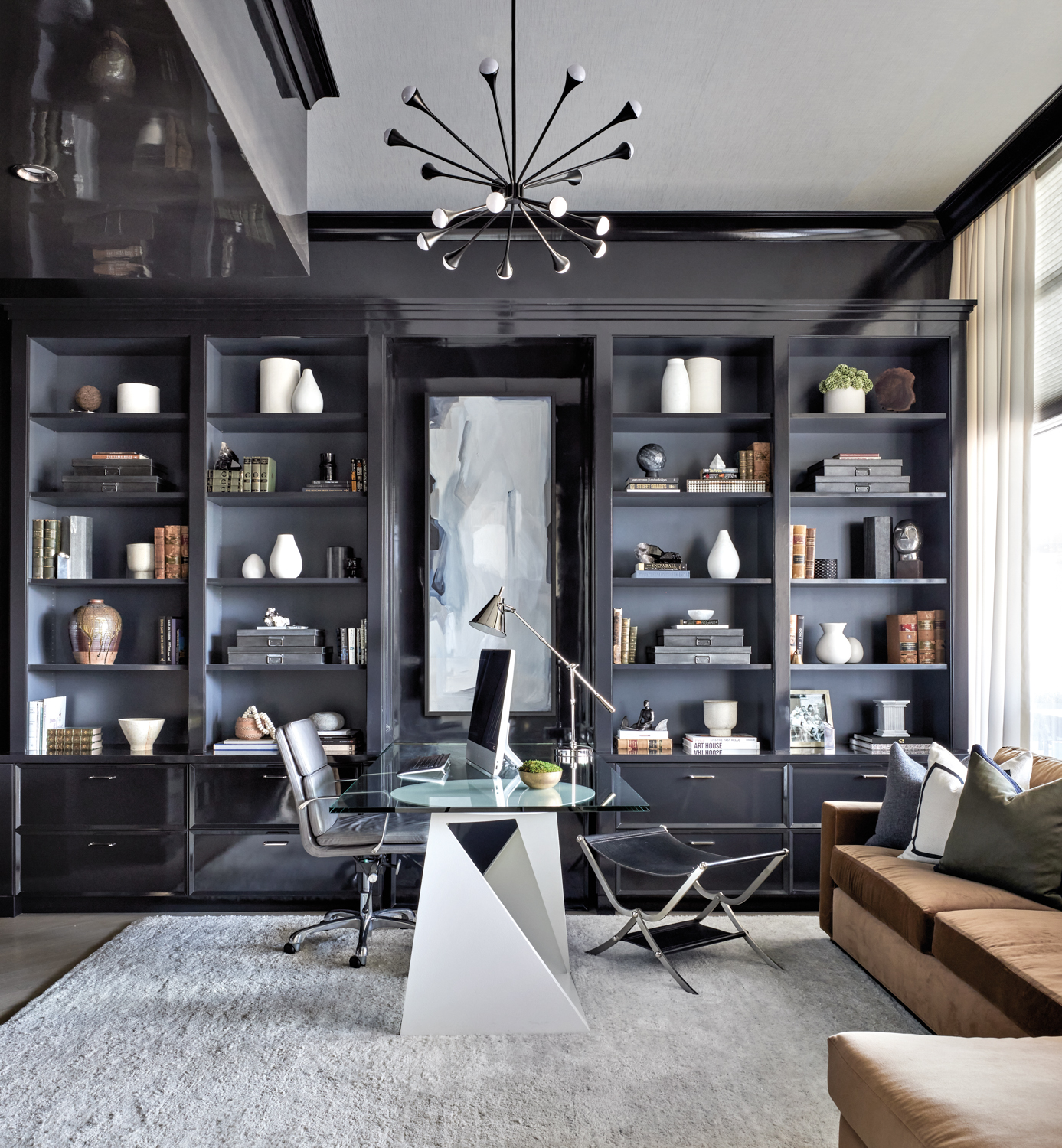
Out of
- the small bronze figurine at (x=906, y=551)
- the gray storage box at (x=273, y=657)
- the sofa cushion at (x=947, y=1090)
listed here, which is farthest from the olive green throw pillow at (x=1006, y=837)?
the gray storage box at (x=273, y=657)

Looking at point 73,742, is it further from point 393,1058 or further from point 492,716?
point 393,1058

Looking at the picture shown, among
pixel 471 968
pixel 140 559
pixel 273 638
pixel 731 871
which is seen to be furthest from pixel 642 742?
pixel 140 559

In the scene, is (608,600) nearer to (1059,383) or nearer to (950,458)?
(950,458)

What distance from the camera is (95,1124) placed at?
2246mm

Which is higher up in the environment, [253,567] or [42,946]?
[253,567]

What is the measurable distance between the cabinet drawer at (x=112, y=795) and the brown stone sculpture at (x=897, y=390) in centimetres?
373

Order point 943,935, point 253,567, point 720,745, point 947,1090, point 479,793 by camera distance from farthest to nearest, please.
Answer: point 253,567
point 720,745
point 479,793
point 943,935
point 947,1090

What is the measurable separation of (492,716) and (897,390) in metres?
2.57

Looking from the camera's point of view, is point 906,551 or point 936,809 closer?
point 936,809

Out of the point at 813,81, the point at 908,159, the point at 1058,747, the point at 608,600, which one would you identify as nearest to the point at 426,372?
→ the point at 608,600

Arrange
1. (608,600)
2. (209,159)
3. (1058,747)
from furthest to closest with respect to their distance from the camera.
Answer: (608,600)
(1058,747)
(209,159)

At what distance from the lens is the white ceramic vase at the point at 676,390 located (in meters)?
4.19

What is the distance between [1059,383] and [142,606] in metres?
4.27

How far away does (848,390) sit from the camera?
420 cm
